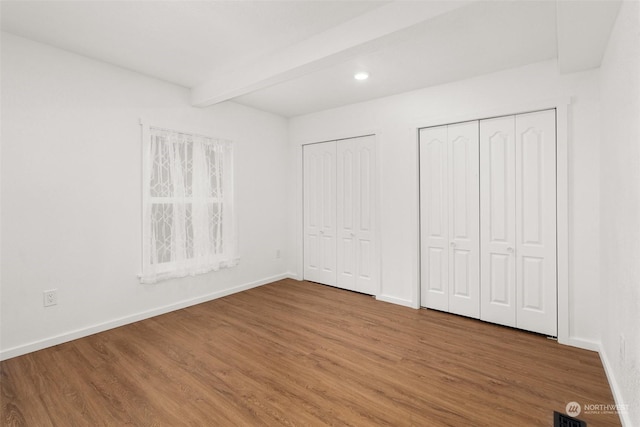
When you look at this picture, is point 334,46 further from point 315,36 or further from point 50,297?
point 50,297

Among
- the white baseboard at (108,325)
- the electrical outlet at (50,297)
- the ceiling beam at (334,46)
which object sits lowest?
the white baseboard at (108,325)

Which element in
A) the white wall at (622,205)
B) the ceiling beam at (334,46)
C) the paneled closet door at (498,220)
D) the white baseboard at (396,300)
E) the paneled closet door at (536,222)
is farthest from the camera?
the white baseboard at (396,300)

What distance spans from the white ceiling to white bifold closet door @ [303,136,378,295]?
3.83 feet

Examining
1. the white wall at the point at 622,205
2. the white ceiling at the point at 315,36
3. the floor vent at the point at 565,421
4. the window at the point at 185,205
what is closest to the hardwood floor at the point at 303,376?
the floor vent at the point at 565,421

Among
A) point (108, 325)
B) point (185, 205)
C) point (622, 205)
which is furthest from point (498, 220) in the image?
point (108, 325)

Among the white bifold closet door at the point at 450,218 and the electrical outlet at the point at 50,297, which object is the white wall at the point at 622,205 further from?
the electrical outlet at the point at 50,297

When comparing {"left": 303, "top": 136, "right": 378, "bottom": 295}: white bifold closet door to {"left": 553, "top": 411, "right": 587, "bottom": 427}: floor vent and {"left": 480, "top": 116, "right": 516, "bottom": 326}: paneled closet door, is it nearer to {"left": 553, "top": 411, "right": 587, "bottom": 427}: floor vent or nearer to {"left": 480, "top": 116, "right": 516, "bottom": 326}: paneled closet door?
{"left": 480, "top": 116, "right": 516, "bottom": 326}: paneled closet door

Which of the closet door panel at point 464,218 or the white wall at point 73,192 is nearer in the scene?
the white wall at point 73,192

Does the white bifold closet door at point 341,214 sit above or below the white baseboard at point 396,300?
above

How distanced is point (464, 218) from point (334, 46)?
7.25 feet

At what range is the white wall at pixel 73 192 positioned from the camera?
258 cm

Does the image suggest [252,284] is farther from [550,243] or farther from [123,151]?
[550,243]

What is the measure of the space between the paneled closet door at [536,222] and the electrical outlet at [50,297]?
14.1 feet

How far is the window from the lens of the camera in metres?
3.44
